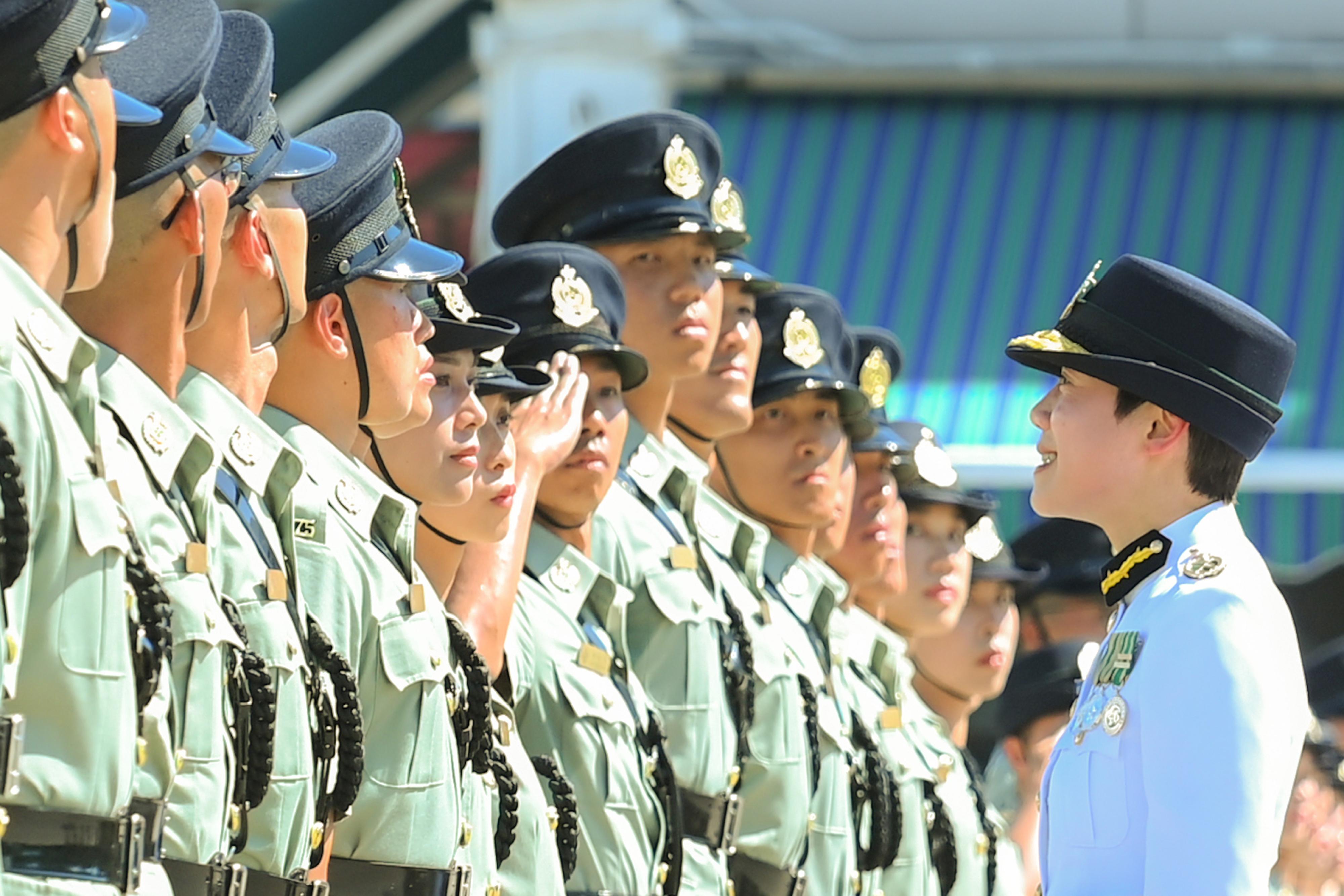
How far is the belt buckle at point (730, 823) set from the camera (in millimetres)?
5426

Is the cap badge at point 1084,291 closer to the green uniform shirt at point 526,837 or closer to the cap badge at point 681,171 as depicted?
the green uniform shirt at point 526,837

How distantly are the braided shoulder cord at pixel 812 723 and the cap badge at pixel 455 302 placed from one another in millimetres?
1682

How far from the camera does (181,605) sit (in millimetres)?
3324

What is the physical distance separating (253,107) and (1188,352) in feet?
4.65

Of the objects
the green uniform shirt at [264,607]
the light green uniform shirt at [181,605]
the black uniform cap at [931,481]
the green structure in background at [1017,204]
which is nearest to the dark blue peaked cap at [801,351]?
the black uniform cap at [931,481]

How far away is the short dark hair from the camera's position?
373cm

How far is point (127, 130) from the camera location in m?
3.40

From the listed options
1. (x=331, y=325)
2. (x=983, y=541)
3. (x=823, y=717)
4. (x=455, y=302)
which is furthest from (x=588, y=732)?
(x=983, y=541)

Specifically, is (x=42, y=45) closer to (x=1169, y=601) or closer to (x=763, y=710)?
(x=1169, y=601)

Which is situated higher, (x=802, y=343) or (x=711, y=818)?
(x=802, y=343)

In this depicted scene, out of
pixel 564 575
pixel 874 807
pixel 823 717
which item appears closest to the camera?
pixel 564 575

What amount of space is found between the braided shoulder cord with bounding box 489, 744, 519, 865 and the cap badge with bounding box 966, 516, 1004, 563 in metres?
3.68

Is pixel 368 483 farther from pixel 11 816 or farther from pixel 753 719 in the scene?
pixel 753 719

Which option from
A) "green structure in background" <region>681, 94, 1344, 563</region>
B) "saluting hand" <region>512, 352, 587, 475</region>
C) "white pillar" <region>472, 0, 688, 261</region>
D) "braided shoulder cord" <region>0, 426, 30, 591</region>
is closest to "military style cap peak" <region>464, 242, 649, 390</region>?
"saluting hand" <region>512, 352, 587, 475</region>
